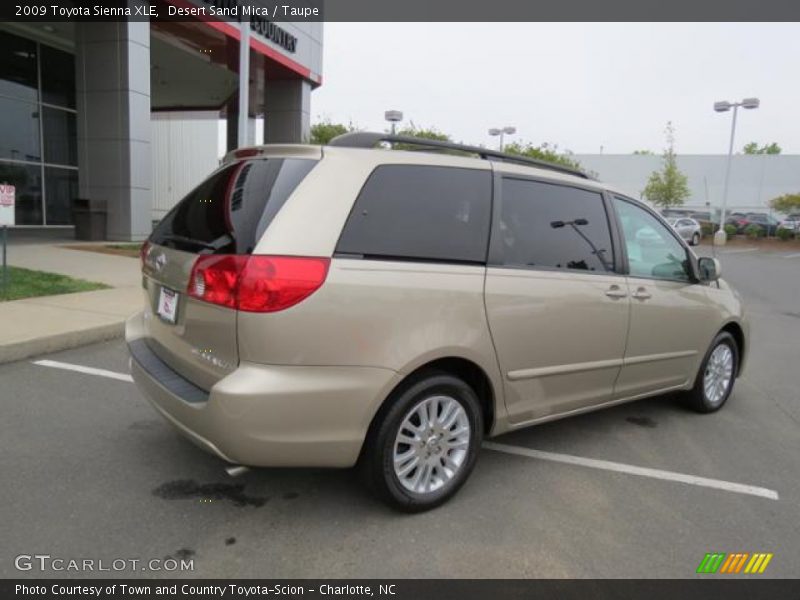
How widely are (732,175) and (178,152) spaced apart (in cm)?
5446

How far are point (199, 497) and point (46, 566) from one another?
753 millimetres

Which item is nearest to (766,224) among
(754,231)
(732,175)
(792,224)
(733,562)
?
(792,224)

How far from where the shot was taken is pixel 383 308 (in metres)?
2.76

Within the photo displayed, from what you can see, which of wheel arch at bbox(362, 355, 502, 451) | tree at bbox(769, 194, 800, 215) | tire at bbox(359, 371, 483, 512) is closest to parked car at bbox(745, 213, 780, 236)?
tree at bbox(769, 194, 800, 215)

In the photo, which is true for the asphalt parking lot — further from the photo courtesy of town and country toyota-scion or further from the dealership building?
the dealership building

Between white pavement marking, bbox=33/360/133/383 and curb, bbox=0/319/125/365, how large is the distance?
0.16 m

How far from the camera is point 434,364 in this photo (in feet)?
9.96

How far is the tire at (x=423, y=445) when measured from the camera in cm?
288

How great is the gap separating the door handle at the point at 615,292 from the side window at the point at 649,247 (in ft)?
0.77

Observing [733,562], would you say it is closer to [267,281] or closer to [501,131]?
[267,281]

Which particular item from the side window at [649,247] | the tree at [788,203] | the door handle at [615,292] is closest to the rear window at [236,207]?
the door handle at [615,292]

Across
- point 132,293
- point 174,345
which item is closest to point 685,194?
point 132,293

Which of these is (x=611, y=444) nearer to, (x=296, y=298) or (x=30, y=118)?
(x=296, y=298)
